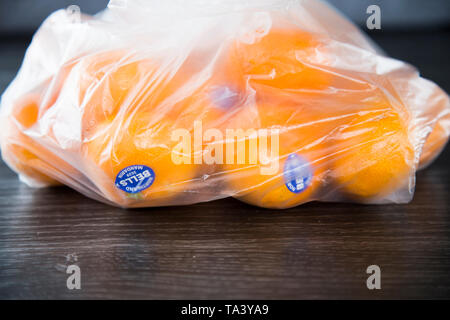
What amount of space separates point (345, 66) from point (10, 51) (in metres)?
0.99

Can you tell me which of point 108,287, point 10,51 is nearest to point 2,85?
point 10,51

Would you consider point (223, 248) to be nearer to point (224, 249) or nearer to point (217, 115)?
point (224, 249)

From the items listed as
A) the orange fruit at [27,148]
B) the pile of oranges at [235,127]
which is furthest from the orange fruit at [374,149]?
the orange fruit at [27,148]

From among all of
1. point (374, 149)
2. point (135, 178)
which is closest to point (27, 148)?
point (135, 178)

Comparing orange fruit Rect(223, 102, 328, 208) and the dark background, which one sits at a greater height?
orange fruit Rect(223, 102, 328, 208)

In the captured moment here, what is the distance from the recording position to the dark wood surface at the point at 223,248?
45 centimetres

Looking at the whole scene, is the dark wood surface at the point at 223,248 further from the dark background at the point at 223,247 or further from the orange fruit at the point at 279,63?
the orange fruit at the point at 279,63

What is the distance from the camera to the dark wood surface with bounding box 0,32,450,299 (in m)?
0.45

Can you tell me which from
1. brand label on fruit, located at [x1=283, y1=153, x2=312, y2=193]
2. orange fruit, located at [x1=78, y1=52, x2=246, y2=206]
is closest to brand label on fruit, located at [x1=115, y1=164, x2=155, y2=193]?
orange fruit, located at [x1=78, y1=52, x2=246, y2=206]

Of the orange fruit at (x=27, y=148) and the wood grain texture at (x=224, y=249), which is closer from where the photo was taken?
the wood grain texture at (x=224, y=249)

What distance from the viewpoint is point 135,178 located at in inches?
21.0

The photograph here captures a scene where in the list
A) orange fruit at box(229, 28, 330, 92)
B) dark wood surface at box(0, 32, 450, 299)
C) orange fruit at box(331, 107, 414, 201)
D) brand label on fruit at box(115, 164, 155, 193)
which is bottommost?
dark wood surface at box(0, 32, 450, 299)

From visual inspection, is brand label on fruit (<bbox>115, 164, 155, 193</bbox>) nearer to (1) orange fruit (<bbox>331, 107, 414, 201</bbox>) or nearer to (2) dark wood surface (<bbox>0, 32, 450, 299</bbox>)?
(2) dark wood surface (<bbox>0, 32, 450, 299</bbox>)

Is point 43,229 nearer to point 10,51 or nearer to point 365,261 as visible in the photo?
point 365,261
